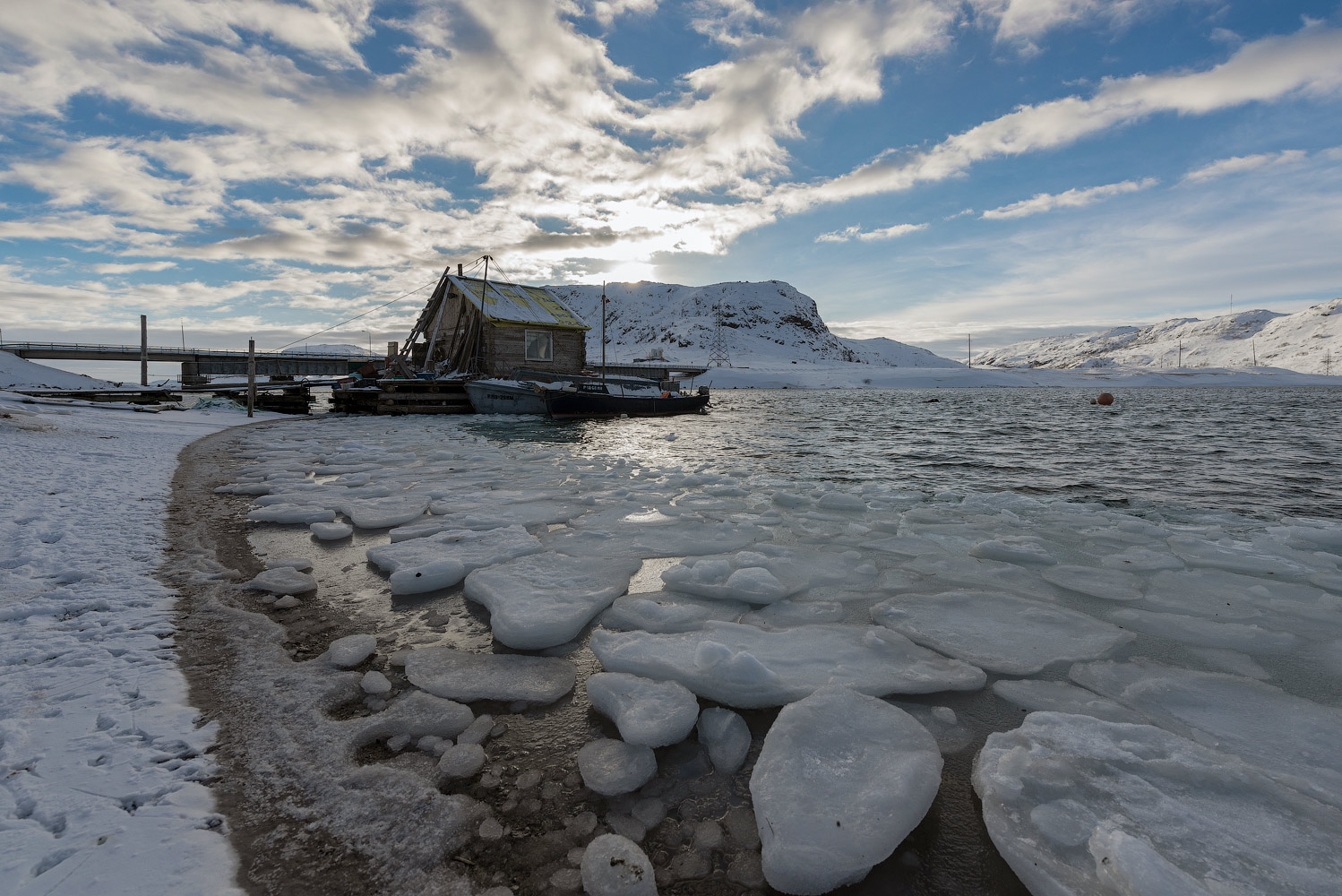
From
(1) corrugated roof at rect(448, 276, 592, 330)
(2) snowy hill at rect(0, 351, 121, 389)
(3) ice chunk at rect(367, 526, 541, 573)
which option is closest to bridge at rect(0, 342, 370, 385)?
(2) snowy hill at rect(0, 351, 121, 389)

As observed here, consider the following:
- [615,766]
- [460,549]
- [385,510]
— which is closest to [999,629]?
[615,766]

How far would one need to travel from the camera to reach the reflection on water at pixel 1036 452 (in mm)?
7742

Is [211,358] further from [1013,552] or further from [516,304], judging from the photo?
[1013,552]

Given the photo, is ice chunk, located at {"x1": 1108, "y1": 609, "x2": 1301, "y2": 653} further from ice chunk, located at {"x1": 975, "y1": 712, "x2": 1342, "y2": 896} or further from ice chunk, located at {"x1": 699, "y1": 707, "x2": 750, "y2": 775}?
ice chunk, located at {"x1": 699, "y1": 707, "x2": 750, "y2": 775}

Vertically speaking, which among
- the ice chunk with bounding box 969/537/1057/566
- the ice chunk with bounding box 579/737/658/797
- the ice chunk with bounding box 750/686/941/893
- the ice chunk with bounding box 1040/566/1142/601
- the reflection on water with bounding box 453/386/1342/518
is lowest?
the ice chunk with bounding box 579/737/658/797

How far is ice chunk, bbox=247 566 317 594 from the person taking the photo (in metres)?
3.66

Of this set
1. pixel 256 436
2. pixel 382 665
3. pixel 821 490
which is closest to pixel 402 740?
pixel 382 665

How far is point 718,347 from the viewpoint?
419ft

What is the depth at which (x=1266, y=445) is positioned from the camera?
505 inches

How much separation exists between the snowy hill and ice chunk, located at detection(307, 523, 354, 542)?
27.1 metres

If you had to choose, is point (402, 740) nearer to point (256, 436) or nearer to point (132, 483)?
point (132, 483)

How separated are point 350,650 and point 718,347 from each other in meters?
128

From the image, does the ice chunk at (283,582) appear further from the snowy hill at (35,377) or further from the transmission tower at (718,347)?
the transmission tower at (718,347)

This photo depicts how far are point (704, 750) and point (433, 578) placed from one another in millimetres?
2476
